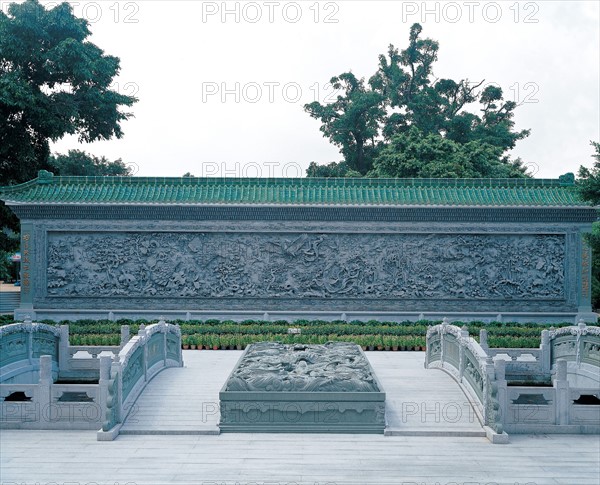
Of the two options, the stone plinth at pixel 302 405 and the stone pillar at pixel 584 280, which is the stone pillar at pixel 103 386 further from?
the stone pillar at pixel 584 280

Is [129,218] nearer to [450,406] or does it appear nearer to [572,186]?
[450,406]

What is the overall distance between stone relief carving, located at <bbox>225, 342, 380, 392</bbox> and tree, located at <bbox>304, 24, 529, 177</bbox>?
2341 centimetres

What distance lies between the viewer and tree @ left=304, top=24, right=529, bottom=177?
33.5m

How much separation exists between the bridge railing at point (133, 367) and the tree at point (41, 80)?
37.6ft

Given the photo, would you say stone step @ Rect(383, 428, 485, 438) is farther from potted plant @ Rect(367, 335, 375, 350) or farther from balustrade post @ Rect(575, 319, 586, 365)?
potted plant @ Rect(367, 335, 375, 350)

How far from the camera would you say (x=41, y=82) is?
21344 mm

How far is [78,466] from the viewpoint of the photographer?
7266mm

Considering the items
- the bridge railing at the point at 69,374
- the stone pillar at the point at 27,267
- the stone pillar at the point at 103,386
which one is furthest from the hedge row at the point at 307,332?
the stone pillar at the point at 103,386

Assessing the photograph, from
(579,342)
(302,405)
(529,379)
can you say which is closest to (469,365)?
(302,405)

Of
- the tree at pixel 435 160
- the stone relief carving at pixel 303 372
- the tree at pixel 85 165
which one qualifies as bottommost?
the stone relief carving at pixel 303 372

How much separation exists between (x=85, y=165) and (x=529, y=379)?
109 ft

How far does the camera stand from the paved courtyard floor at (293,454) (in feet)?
22.9

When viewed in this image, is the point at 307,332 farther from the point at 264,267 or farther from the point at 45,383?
the point at 45,383

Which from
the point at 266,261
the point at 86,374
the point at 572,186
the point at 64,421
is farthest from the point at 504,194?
the point at 64,421
